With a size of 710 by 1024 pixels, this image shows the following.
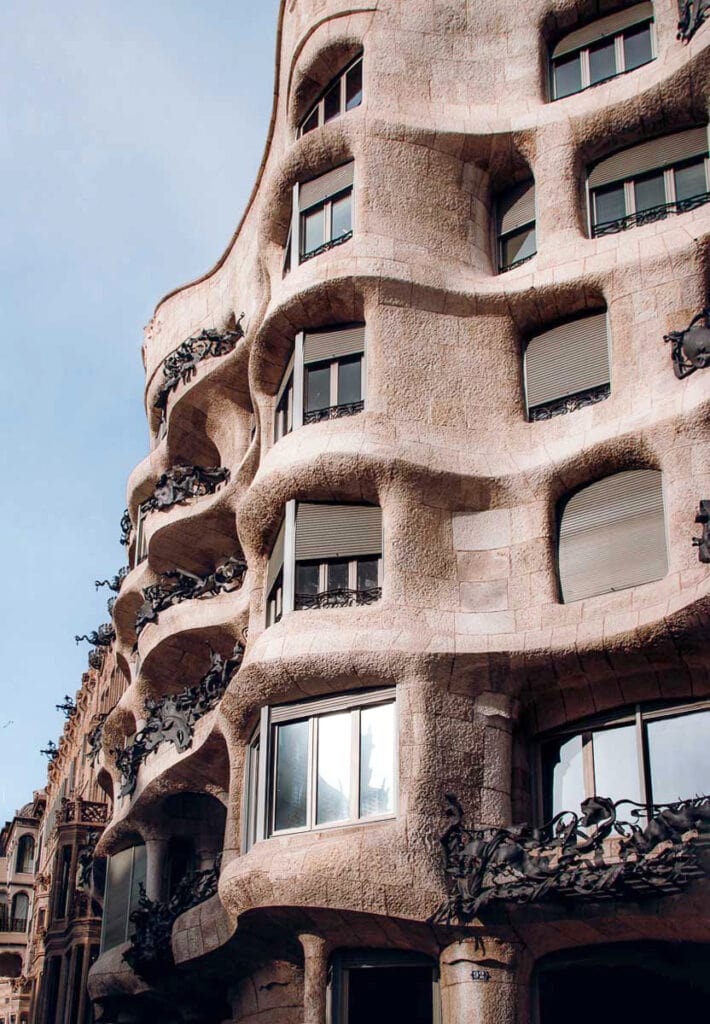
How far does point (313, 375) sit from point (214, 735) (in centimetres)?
642

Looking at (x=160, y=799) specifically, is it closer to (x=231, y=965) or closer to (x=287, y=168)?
(x=231, y=965)

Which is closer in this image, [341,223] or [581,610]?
[581,610]

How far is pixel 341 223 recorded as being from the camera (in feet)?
82.4

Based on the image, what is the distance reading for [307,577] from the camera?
22.5 meters

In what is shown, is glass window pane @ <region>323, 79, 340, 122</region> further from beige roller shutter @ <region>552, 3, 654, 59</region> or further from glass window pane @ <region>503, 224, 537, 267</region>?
glass window pane @ <region>503, 224, 537, 267</region>

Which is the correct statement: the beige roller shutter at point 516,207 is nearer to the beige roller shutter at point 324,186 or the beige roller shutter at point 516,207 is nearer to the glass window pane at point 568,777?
the beige roller shutter at point 324,186

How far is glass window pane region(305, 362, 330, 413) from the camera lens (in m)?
23.8

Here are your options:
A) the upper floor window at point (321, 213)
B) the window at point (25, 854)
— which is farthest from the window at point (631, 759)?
the window at point (25, 854)

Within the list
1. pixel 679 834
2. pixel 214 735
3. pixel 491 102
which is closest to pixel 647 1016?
pixel 679 834

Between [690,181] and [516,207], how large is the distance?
3098mm

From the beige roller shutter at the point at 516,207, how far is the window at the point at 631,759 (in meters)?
8.69

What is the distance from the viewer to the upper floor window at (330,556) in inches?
870

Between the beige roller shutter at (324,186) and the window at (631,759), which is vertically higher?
the beige roller shutter at (324,186)

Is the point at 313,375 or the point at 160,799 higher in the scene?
the point at 313,375
